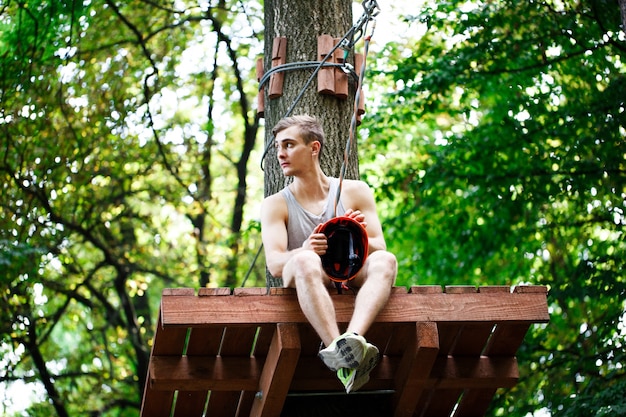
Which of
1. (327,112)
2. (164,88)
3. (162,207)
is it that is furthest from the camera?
(162,207)

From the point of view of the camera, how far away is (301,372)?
466 centimetres

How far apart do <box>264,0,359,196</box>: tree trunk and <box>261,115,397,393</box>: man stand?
608 millimetres

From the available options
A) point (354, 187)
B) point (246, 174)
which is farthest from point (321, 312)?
point (246, 174)

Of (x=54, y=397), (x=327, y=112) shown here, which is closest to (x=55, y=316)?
(x=54, y=397)

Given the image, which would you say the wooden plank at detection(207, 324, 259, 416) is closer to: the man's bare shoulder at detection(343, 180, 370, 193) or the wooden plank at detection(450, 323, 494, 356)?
the man's bare shoulder at detection(343, 180, 370, 193)

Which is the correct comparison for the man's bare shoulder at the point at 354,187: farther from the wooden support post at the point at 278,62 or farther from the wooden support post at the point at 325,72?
the wooden support post at the point at 278,62

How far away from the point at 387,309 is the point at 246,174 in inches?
394

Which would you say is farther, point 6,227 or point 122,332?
point 122,332

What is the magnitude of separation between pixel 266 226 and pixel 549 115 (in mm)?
5181

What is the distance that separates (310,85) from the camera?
5566mm

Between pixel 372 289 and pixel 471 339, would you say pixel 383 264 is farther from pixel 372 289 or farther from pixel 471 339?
pixel 471 339

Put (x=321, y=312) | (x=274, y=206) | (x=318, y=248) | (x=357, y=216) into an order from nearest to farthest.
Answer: (x=321, y=312), (x=318, y=248), (x=357, y=216), (x=274, y=206)

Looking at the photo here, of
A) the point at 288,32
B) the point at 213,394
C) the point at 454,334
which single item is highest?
the point at 288,32

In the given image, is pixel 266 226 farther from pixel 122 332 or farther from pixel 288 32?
pixel 122 332
